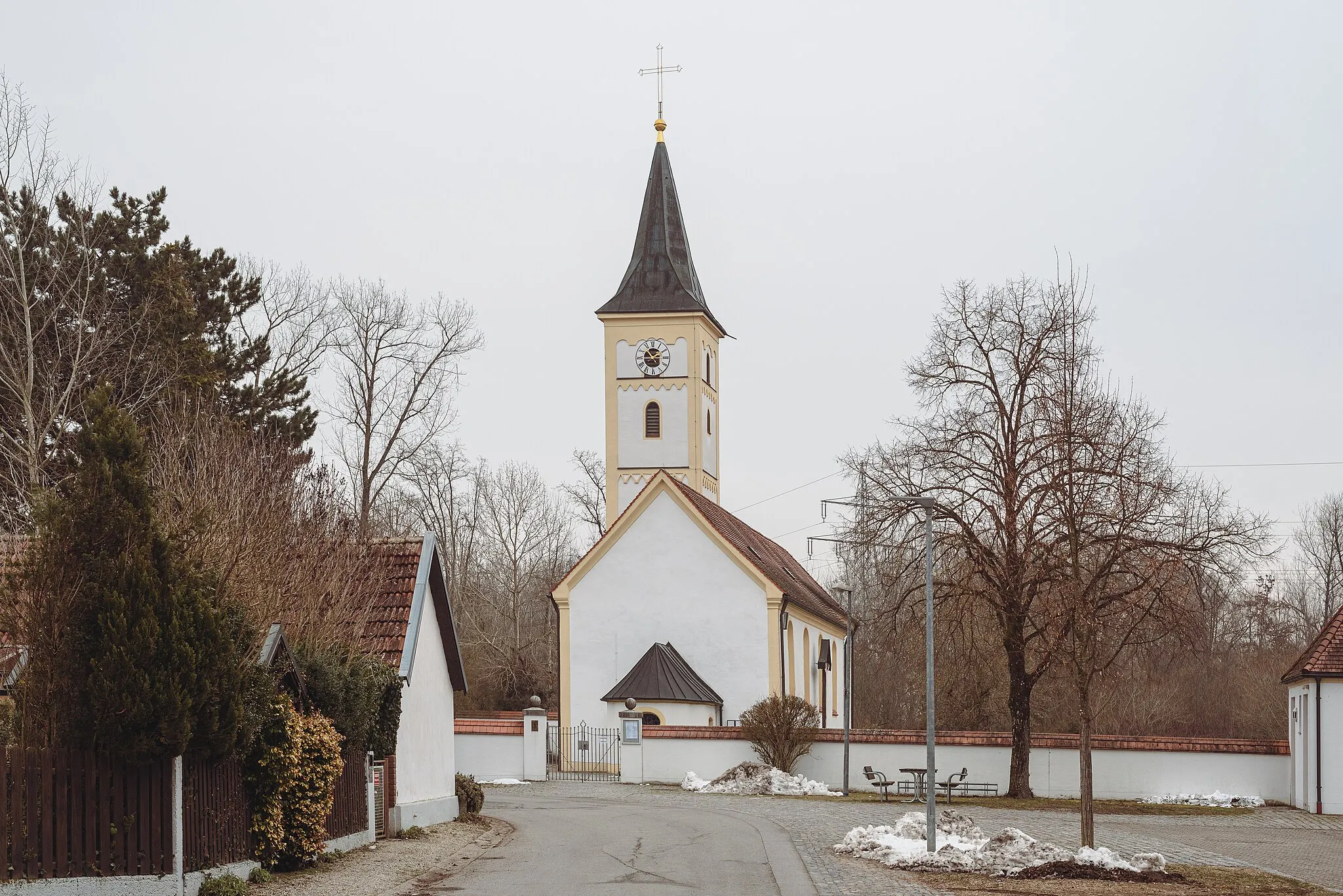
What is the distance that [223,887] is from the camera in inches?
559

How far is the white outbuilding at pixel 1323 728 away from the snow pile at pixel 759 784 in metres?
10.1

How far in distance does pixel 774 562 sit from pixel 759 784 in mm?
19634

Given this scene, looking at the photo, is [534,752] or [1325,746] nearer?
[1325,746]

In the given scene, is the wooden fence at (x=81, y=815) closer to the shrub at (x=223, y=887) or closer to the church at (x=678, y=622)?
the shrub at (x=223, y=887)

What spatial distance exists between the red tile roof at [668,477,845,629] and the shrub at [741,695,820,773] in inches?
283

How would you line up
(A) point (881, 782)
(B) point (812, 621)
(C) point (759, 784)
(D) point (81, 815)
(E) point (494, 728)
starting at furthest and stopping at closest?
(B) point (812, 621) < (E) point (494, 728) < (C) point (759, 784) < (A) point (881, 782) < (D) point (81, 815)

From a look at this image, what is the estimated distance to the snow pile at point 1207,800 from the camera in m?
32.2

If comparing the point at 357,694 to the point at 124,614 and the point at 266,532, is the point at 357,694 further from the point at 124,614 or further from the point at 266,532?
the point at 124,614

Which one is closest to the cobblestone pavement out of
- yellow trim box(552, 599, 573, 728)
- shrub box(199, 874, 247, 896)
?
shrub box(199, 874, 247, 896)

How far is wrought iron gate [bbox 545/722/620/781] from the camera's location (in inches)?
1615

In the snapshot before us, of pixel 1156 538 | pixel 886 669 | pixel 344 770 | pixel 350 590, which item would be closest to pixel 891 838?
pixel 344 770

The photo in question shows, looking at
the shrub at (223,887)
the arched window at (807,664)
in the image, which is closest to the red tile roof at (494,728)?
the arched window at (807,664)

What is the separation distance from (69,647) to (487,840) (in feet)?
32.8

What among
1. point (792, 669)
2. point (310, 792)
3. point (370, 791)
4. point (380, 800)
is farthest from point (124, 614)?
point (792, 669)
